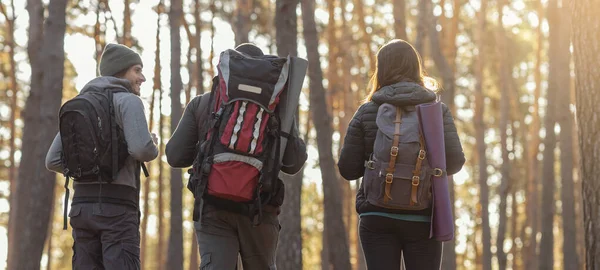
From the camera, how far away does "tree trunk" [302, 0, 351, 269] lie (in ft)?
41.4

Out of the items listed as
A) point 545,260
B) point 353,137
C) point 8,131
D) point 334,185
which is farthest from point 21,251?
point 8,131

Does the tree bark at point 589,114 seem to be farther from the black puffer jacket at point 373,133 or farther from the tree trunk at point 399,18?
the tree trunk at point 399,18

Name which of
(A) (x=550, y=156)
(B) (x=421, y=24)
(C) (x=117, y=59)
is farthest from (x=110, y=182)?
(A) (x=550, y=156)

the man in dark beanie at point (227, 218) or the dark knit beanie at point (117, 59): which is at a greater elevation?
the dark knit beanie at point (117, 59)

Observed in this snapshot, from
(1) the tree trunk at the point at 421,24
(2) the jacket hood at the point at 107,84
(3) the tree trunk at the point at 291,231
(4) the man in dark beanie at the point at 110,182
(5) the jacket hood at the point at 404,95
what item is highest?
(1) the tree trunk at the point at 421,24

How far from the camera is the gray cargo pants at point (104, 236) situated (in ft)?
17.5

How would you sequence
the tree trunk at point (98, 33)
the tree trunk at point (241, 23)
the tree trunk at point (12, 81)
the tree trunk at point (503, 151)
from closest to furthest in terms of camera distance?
the tree trunk at point (241, 23) → the tree trunk at point (98, 33) → the tree trunk at point (12, 81) → the tree trunk at point (503, 151)

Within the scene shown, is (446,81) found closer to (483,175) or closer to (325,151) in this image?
(325,151)

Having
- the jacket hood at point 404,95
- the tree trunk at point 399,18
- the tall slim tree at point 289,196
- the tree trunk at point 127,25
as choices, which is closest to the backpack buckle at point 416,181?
the jacket hood at point 404,95

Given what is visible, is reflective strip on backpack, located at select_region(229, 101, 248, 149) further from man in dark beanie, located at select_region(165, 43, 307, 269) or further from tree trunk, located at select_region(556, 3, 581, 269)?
→ tree trunk, located at select_region(556, 3, 581, 269)

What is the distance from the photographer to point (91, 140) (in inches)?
212

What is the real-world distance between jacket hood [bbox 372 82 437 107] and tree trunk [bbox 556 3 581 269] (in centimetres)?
1070

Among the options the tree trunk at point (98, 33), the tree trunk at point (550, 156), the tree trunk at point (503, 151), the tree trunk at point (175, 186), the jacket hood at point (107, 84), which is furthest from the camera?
the tree trunk at point (503, 151)

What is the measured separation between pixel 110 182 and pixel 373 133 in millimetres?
1479
